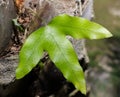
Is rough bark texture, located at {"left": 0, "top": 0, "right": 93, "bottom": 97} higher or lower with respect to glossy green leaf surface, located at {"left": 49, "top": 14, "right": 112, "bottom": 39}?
lower

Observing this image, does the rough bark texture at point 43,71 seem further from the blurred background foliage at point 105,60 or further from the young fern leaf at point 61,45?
the blurred background foliage at point 105,60

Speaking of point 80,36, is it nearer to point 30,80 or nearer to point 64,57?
point 64,57

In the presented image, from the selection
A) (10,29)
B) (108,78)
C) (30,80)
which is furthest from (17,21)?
(108,78)

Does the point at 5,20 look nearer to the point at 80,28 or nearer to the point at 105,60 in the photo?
the point at 80,28

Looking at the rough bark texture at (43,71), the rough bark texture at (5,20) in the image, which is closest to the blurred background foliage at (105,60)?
the rough bark texture at (43,71)

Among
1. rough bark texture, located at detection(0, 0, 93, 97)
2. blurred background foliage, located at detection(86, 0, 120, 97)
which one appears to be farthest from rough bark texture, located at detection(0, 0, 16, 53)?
blurred background foliage, located at detection(86, 0, 120, 97)

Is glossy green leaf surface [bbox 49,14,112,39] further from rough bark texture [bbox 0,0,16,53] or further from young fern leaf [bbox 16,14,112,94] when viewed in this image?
rough bark texture [bbox 0,0,16,53]

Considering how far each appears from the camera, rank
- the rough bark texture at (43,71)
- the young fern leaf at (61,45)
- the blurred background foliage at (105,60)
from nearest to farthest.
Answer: the young fern leaf at (61,45), the rough bark texture at (43,71), the blurred background foliage at (105,60)

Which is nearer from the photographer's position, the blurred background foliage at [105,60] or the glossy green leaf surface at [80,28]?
the glossy green leaf surface at [80,28]
